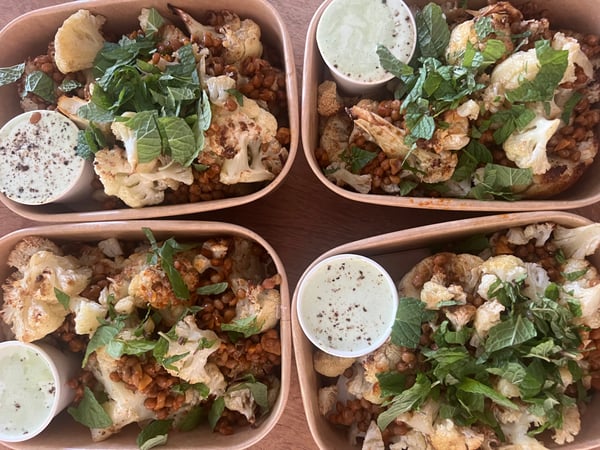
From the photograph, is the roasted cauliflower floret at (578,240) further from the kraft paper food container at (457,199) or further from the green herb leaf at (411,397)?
the green herb leaf at (411,397)

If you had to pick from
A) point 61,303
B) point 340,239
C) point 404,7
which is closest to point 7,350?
point 61,303

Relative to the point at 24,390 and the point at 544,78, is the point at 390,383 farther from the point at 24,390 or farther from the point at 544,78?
the point at 24,390

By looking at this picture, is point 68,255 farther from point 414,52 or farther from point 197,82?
point 414,52

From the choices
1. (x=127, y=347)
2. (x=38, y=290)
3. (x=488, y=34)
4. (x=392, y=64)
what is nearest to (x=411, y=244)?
(x=392, y=64)

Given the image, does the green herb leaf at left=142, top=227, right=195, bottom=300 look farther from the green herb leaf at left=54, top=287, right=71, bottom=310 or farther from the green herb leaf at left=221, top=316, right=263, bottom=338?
the green herb leaf at left=54, top=287, right=71, bottom=310

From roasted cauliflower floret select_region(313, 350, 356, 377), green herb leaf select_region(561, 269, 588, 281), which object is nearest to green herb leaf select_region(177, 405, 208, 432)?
roasted cauliflower floret select_region(313, 350, 356, 377)

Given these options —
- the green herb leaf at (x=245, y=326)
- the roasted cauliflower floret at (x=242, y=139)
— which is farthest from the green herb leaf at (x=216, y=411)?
the roasted cauliflower floret at (x=242, y=139)
